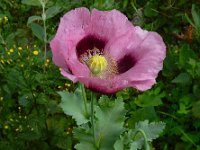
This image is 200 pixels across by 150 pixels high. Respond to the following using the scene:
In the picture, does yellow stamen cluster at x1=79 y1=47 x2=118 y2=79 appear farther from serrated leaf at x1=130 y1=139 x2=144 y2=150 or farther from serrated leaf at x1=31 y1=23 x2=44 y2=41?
serrated leaf at x1=31 y1=23 x2=44 y2=41

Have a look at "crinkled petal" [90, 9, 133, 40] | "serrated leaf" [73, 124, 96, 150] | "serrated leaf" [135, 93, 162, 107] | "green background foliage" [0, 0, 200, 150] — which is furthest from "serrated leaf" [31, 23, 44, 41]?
"crinkled petal" [90, 9, 133, 40]

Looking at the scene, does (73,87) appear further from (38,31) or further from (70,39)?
(70,39)

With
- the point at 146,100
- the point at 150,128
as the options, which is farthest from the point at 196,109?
the point at 150,128

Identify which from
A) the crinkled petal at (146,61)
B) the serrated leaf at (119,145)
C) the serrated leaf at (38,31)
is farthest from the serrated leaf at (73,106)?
the serrated leaf at (38,31)

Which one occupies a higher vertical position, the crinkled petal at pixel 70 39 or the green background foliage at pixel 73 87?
the crinkled petal at pixel 70 39

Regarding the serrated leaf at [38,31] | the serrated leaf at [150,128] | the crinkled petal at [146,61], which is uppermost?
the crinkled petal at [146,61]

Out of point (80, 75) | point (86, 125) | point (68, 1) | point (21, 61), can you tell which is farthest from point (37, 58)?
point (68, 1)

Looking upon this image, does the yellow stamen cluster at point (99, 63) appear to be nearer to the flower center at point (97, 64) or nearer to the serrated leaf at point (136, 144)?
the flower center at point (97, 64)
